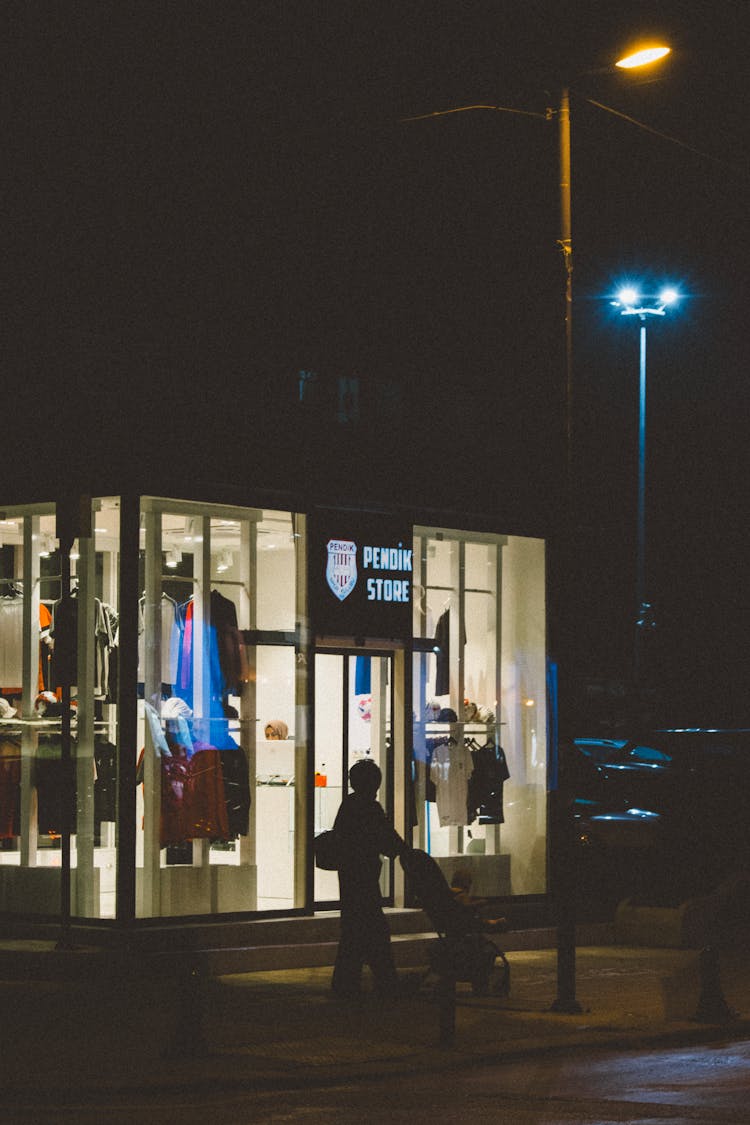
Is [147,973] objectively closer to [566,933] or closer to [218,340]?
[566,933]

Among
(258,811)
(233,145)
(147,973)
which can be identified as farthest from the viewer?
(233,145)

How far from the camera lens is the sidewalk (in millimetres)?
11375

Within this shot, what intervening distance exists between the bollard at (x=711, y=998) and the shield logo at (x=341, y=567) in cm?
595

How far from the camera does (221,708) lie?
17719 millimetres

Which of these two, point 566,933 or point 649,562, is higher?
point 649,562

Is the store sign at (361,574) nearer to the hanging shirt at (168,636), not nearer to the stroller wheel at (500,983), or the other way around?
the hanging shirt at (168,636)

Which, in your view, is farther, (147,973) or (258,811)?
(258,811)

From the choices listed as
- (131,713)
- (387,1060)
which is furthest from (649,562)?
(387,1060)

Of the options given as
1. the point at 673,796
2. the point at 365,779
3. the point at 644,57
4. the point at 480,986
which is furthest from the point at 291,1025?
the point at 673,796

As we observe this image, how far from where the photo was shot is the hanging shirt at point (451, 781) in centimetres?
1984

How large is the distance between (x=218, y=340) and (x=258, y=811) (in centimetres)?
466

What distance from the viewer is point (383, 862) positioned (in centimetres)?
1911

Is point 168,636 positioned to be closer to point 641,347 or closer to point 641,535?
point 641,535

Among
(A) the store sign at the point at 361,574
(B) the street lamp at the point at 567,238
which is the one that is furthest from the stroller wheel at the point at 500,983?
(A) the store sign at the point at 361,574
